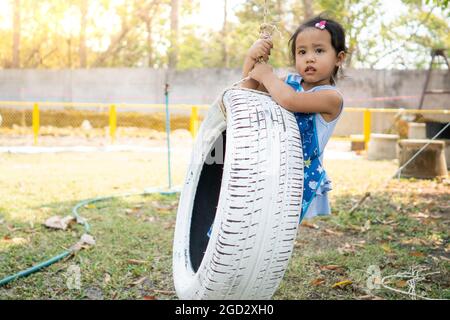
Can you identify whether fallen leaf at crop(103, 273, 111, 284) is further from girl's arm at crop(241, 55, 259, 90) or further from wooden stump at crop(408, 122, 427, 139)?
wooden stump at crop(408, 122, 427, 139)

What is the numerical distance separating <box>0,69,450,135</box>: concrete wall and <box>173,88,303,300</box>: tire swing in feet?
35.9

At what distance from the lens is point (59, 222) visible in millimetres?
4234

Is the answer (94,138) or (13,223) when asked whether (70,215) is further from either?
(94,138)

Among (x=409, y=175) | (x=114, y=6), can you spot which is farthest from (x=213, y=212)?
(x=114, y=6)

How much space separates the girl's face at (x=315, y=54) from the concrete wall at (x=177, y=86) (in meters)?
10.8

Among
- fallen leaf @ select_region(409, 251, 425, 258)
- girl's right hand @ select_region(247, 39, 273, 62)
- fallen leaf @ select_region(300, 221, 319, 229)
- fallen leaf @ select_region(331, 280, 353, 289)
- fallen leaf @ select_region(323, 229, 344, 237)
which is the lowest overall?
fallen leaf @ select_region(300, 221, 319, 229)

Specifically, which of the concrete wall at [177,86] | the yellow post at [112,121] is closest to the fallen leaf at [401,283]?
the yellow post at [112,121]

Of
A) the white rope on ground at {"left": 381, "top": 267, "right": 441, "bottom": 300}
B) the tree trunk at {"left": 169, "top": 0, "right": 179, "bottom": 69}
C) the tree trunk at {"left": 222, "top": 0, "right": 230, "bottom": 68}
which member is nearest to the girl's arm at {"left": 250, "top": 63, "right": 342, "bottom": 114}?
the white rope on ground at {"left": 381, "top": 267, "right": 441, "bottom": 300}

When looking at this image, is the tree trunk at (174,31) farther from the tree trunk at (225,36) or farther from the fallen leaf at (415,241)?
the fallen leaf at (415,241)

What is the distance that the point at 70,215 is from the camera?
4594mm

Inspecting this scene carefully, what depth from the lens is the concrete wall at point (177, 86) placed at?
1284cm

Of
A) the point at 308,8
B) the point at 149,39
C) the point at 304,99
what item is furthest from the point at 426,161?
the point at 149,39

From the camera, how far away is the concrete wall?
42.1 ft
